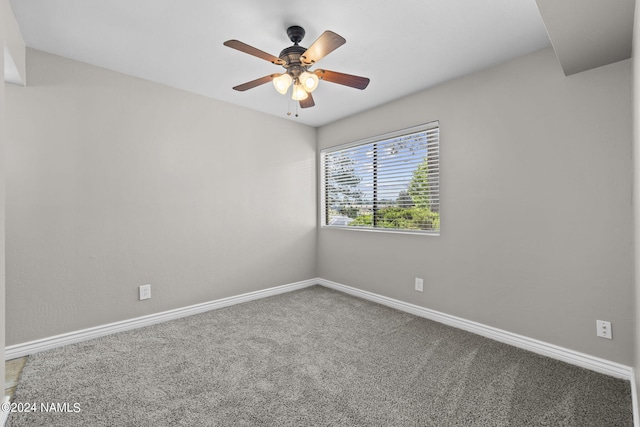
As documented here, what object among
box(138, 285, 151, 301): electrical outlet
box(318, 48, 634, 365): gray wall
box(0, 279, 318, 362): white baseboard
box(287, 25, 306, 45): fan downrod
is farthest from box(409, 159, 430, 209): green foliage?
box(138, 285, 151, 301): electrical outlet

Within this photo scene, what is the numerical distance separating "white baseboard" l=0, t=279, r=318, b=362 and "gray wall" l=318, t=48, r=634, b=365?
5.84 ft

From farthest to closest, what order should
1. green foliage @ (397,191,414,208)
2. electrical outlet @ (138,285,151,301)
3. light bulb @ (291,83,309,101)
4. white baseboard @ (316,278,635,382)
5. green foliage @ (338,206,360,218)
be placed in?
green foliage @ (338,206,360,218) < green foliage @ (397,191,414,208) < electrical outlet @ (138,285,151,301) < light bulb @ (291,83,309,101) < white baseboard @ (316,278,635,382)

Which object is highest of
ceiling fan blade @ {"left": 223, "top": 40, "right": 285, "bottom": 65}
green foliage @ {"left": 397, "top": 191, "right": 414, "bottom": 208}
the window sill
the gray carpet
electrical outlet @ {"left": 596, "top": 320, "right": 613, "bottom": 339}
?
→ ceiling fan blade @ {"left": 223, "top": 40, "right": 285, "bottom": 65}

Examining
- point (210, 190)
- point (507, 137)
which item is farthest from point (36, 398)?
point (507, 137)

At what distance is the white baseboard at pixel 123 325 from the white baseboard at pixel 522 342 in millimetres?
1415

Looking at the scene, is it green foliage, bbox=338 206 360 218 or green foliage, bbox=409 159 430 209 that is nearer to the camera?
green foliage, bbox=409 159 430 209

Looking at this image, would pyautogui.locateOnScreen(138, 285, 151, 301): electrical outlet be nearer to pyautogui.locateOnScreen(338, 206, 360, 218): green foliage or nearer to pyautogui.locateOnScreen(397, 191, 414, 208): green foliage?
pyautogui.locateOnScreen(338, 206, 360, 218): green foliage

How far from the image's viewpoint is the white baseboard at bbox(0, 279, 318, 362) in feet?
7.22

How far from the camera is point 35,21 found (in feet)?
6.30

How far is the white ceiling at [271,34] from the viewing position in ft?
5.88

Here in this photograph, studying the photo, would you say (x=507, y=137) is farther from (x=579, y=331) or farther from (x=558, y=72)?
(x=579, y=331)

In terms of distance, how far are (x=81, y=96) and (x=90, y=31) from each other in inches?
23.9

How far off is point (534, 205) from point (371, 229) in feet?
5.33

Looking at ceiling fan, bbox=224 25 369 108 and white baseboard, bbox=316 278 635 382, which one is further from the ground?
ceiling fan, bbox=224 25 369 108
